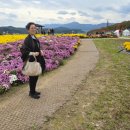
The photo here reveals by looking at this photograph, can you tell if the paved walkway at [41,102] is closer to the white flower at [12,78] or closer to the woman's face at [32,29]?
the white flower at [12,78]

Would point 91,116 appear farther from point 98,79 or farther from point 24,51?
point 98,79

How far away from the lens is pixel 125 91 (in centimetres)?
1017

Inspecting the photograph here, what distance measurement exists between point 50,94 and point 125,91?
218 cm

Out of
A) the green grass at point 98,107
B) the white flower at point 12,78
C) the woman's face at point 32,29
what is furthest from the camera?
the white flower at point 12,78

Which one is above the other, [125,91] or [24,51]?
[24,51]

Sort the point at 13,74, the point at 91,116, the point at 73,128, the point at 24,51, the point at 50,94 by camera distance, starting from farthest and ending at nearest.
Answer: the point at 13,74, the point at 50,94, the point at 24,51, the point at 91,116, the point at 73,128

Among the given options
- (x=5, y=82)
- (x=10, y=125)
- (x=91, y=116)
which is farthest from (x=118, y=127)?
(x=5, y=82)

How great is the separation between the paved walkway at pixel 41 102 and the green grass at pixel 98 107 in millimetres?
257

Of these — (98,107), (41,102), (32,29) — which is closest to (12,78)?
(41,102)

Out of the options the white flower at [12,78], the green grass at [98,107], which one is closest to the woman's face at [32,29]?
the green grass at [98,107]

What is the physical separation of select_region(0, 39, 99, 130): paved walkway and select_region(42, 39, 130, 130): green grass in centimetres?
26

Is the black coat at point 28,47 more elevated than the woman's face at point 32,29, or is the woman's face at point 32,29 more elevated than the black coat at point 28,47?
the woman's face at point 32,29

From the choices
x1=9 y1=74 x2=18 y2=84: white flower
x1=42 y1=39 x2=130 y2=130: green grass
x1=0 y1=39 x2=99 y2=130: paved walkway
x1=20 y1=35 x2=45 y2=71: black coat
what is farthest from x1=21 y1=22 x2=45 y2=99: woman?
x1=9 y1=74 x2=18 y2=84: white flower

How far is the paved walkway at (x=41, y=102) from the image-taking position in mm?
7395
